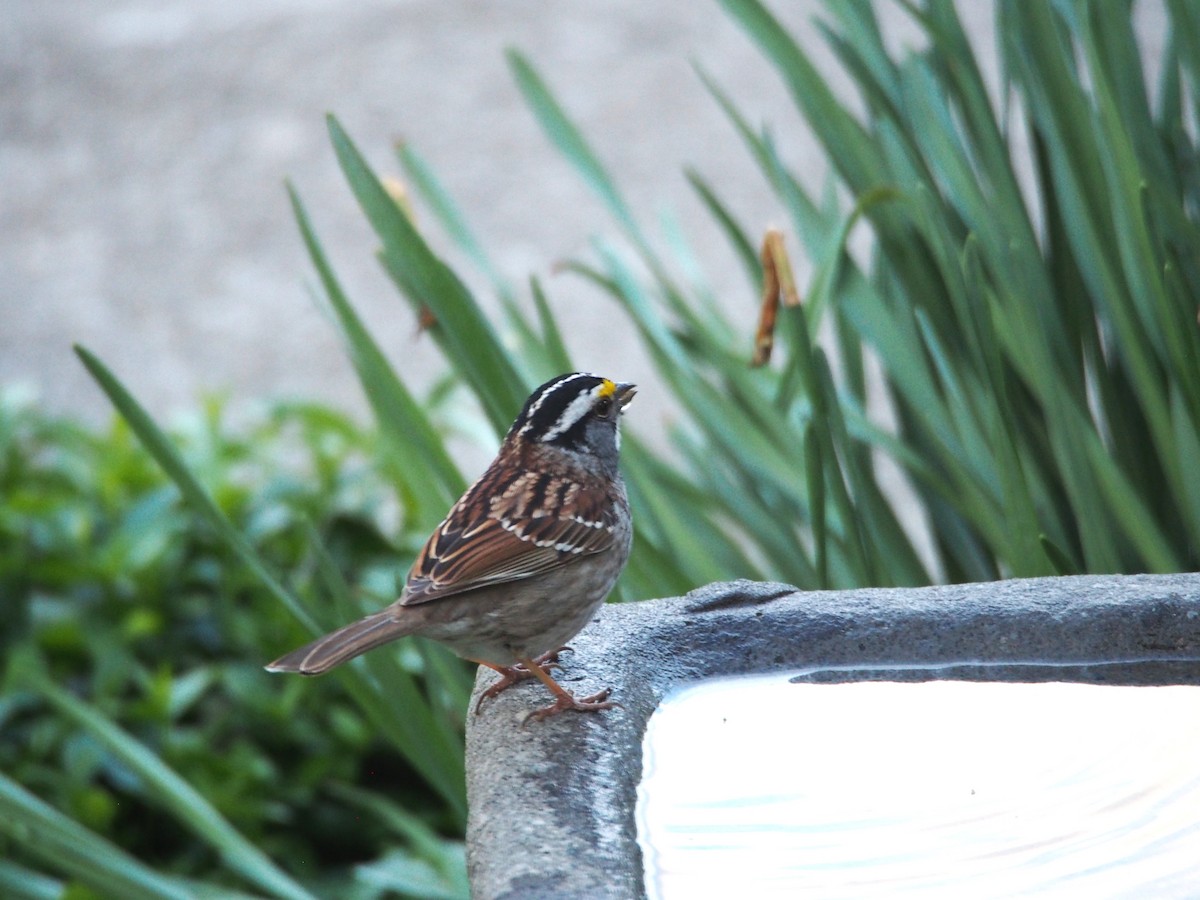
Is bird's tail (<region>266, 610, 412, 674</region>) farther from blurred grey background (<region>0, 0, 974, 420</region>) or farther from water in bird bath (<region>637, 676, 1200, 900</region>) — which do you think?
blurred grey background (<region>0, 0, 974, 420</region>)

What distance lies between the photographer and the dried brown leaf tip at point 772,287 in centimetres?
242

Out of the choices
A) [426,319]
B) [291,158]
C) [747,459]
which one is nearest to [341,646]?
[426,319]

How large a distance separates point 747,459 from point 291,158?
17.7 ft

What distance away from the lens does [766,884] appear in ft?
5.44

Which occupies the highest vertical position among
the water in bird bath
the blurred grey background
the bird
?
the blurred grey background

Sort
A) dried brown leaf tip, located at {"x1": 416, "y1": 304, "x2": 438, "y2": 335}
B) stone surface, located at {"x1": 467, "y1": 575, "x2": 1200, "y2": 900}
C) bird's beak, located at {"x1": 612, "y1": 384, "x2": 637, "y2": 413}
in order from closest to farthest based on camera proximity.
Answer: stone surface, located at {"x1": 467, "y1": 575, "x2": 1200, "y2": 900} → bird's beak, located at {"x1": 612, "y1": 384, "x2": 637, "y2": 413} → dried brown leaf tip, located at {"x1": 416, "y1": 304, "x2": 438, "y2": 335}

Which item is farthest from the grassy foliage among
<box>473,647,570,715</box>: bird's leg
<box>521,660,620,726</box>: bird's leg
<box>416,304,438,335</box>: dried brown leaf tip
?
<box>521,660,620,726</box>: bird's leg

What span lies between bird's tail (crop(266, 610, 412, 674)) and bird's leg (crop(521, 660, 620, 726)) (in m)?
0.22

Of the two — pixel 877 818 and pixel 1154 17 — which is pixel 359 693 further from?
pixel 1154 17

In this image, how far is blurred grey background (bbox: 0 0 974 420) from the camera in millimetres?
6867

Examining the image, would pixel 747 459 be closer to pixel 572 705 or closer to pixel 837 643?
pixel 837 643

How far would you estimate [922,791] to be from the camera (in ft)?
6.03

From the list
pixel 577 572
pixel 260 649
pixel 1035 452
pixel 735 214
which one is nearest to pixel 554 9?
pixel 735 214

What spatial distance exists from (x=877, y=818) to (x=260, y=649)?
243 centimetres
